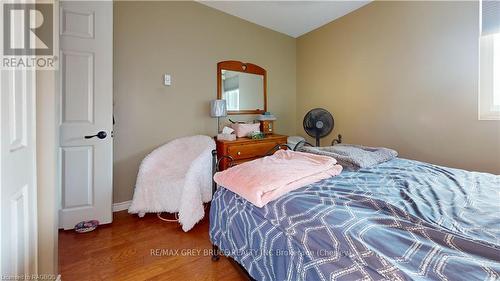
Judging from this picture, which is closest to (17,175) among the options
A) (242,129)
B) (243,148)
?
(243,148)

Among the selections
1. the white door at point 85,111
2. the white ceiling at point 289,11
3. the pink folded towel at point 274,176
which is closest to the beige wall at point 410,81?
the white ceiling at point 289,11

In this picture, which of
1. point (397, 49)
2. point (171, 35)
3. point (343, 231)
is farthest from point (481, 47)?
point (171, 35)

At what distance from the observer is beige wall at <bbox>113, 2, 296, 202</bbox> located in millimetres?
2469

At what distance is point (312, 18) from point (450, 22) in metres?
1.54

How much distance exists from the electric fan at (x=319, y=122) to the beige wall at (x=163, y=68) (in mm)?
1251

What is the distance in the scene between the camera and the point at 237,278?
1501mm

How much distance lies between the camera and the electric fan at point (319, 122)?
2.90m

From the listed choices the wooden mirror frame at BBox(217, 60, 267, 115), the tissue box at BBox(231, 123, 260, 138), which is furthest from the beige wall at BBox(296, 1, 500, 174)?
the tissue box at BBox(231, 123, 260, 138)

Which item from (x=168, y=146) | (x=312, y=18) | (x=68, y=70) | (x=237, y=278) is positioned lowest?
(x=237, y=278)

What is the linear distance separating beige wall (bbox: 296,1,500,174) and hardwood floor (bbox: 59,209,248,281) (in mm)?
2201

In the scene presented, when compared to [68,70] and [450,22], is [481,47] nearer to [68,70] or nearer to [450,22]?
[450,22]

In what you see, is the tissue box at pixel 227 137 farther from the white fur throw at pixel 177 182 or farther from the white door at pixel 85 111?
the white door at pixel 85 111

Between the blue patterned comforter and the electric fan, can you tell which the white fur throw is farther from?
the electric fan

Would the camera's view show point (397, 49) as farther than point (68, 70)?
Yes
